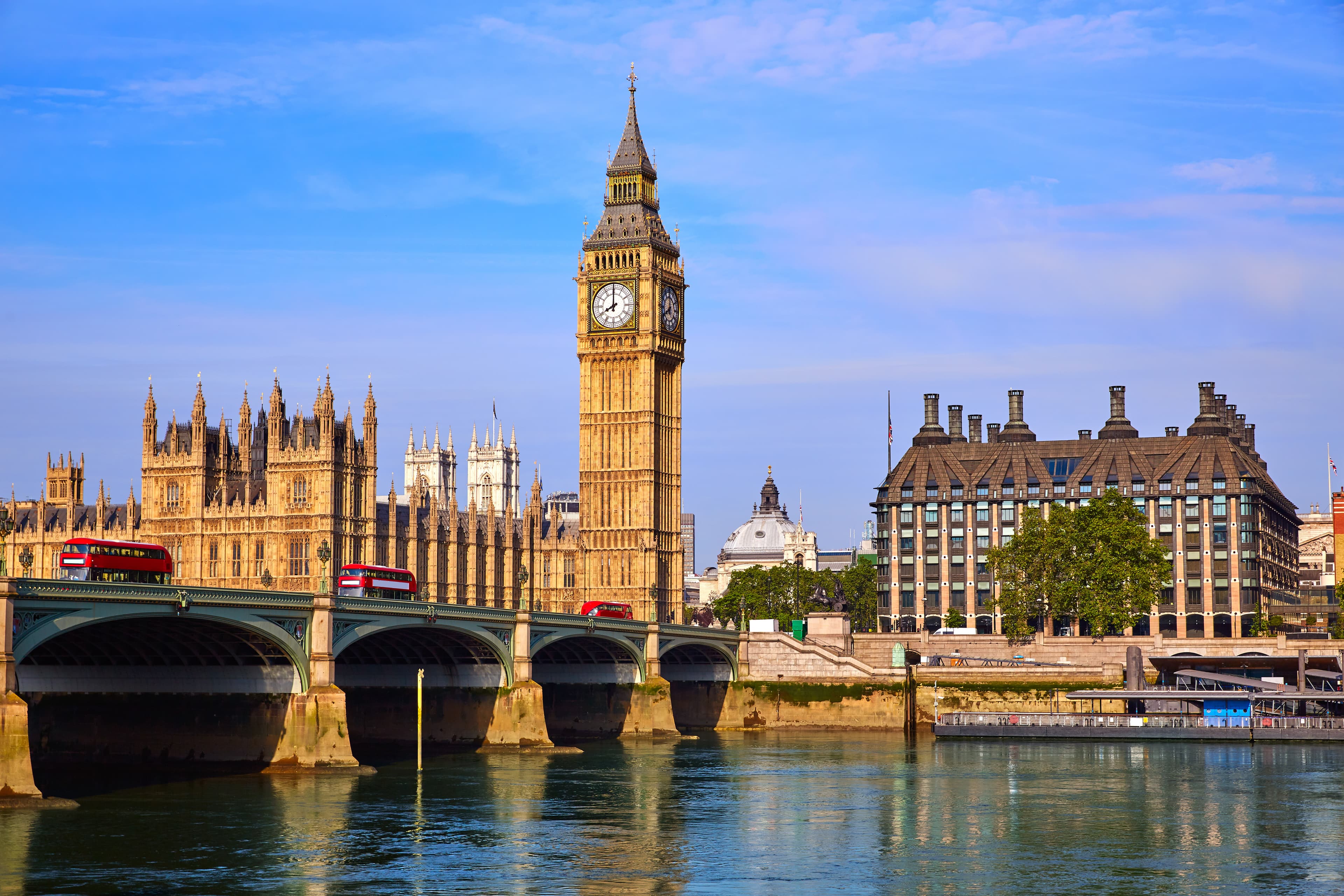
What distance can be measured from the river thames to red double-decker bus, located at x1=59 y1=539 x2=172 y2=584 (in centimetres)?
914

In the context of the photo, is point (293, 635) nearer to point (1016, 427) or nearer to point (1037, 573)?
point (1037, 573)

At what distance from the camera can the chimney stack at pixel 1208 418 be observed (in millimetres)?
175875

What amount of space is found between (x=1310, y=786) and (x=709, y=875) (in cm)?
3509

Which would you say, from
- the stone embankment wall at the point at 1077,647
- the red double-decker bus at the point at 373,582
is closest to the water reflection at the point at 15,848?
the red double-decker bus at the point at 373,582

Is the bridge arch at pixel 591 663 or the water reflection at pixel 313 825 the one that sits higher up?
the bridge arch at pixel 591 663

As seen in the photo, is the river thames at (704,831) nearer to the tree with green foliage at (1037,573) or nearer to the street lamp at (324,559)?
the street lamp at (324,559)

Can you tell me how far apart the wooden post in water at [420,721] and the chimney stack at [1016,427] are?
10048 centimetres

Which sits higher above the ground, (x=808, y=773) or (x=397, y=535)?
(x=397, y=535)

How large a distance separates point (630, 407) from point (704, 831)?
98.2m

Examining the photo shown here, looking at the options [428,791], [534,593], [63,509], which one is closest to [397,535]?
[534,593]

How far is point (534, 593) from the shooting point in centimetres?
16188

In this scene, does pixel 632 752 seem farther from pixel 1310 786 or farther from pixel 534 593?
pixel 534 593

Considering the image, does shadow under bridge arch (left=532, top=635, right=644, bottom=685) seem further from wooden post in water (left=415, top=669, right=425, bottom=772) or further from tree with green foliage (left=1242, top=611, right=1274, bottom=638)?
tree with green foliage (left=1242, top=611, right=1274, bottom=638)

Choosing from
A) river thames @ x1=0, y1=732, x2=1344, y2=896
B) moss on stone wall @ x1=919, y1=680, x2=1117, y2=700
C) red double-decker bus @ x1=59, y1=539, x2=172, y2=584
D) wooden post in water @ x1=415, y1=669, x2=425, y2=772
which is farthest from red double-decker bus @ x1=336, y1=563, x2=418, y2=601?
moss on stone wall @ x1=919, y1=680, x2=1117, y2=700
